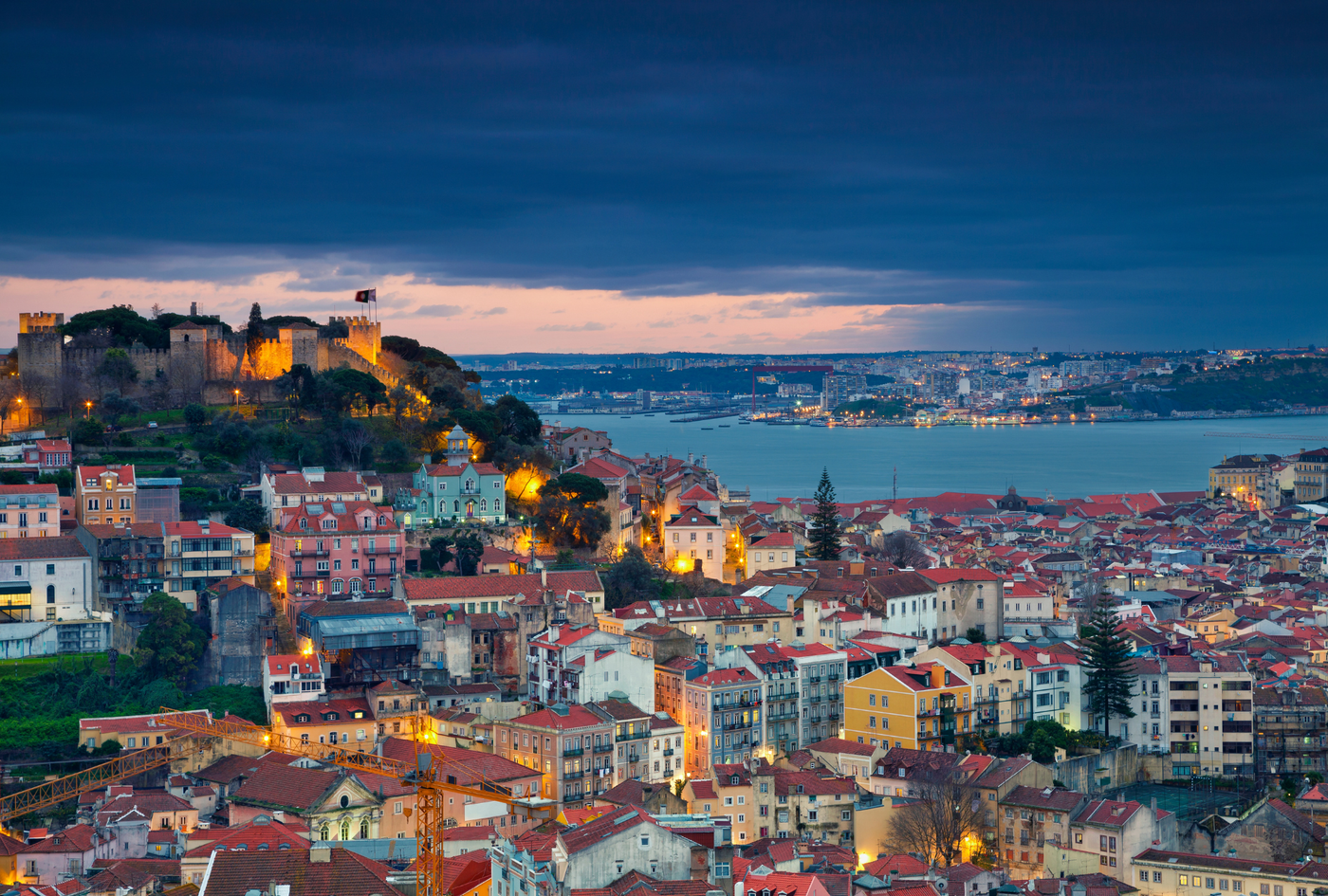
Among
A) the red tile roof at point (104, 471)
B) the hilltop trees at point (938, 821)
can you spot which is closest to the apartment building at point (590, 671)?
the hilltop trees at point (938, 821)

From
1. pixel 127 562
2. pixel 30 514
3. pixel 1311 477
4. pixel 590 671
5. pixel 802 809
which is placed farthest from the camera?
pixel 1311 477

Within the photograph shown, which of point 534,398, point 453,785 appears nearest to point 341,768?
point 453,785

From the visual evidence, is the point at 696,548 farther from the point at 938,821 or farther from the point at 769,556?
the point at 938,821

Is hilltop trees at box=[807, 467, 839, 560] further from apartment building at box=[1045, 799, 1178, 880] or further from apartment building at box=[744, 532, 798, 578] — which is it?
apartment building at box=[1045, 799, 1178, 880]

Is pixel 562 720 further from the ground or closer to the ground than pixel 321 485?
closer to the ground

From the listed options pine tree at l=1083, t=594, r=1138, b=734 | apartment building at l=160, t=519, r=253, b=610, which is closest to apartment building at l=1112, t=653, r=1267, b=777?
pine tree at l=1083, t=594, r=1138, b=734

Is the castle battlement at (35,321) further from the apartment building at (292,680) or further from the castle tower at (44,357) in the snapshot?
the apartment building at (292,680)

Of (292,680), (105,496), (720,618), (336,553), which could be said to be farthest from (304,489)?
(720,618)

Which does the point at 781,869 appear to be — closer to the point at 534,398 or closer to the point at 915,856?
the point at 915,856
